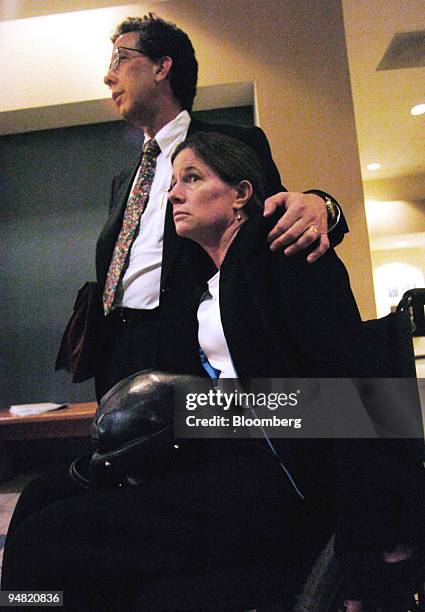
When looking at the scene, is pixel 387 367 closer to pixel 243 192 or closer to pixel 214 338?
pixel 214 338

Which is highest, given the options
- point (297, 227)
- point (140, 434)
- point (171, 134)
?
point (171, 134)

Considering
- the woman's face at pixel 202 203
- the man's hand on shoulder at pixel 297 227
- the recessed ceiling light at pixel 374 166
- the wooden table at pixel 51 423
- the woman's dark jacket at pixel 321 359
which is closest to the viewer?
the woman's dark jacket at pixel 321 359

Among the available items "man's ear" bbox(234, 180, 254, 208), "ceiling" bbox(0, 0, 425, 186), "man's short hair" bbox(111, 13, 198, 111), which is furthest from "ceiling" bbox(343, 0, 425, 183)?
"man's ear" bbox(234, 180, 254, 208)

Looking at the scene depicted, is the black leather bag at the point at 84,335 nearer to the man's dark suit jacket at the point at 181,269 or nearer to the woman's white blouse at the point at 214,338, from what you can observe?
the man's dark suit jacket at the point at 181,269

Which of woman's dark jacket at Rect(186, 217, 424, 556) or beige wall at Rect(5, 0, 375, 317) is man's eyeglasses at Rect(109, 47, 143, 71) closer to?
woman's dark jacket at Rect(186, 217, 424, 556)

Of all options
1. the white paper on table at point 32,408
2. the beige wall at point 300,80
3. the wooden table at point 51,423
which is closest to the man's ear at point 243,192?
the beige wall at point 300,80

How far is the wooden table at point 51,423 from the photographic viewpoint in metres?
1.88

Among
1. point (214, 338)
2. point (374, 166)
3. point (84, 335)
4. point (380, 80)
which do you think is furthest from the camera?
point (374, 166)

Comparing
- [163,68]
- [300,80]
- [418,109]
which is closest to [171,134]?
[163,68]

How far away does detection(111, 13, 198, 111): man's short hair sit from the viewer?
1.00 meters

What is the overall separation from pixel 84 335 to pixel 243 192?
1.62ft

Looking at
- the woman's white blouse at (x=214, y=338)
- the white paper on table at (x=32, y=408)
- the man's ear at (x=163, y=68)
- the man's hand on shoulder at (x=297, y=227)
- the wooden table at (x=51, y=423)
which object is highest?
the man's ear at (x=163, y=68)

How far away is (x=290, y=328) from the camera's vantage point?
539mm

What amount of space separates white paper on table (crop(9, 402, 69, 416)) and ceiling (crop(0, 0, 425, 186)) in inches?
71.6
